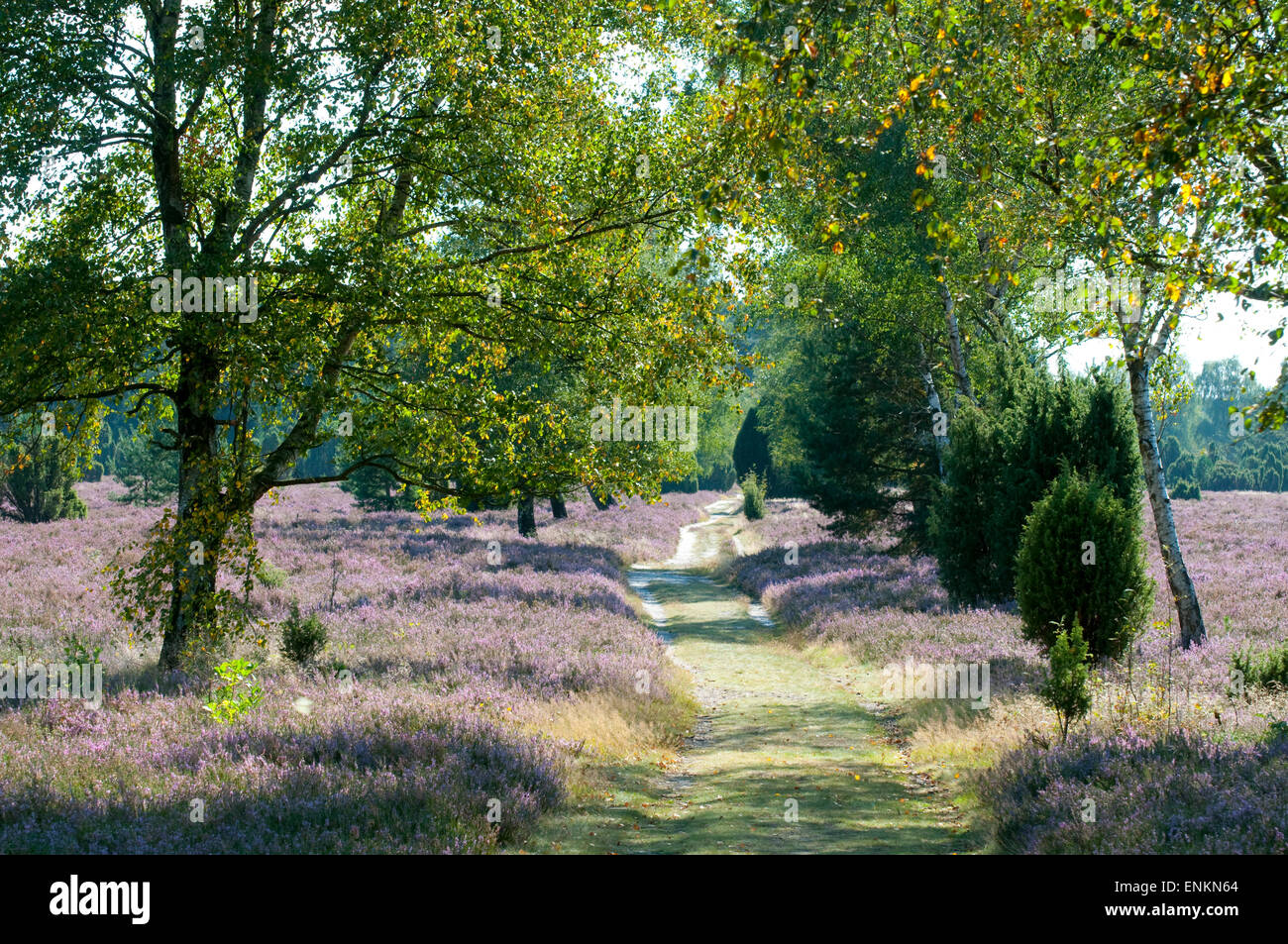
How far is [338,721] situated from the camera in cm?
862

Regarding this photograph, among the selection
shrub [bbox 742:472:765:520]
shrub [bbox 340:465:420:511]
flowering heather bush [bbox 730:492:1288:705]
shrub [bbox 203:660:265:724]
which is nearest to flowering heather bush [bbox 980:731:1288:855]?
flowering heather bush [bbox 730:492:1288:705]

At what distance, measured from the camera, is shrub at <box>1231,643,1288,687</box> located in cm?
1020

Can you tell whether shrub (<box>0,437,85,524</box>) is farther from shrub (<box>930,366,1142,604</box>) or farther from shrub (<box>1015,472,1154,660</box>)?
shrub (<box>1015,472,1154,660</box>)

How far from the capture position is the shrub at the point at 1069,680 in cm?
866

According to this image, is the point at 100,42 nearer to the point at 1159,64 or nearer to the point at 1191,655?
the point at 1159,64

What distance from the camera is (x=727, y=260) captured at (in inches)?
437

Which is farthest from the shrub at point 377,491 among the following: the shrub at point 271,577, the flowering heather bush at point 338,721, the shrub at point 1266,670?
the shrub at point 1266,670

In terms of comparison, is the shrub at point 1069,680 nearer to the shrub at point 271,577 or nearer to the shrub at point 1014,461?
the shrub at point 1014,461

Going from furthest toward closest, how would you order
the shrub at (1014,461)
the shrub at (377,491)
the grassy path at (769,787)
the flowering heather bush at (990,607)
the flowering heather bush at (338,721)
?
the shrub at (377,491)
the shrub at (1014,461)
the flowering heather bush at (990,607)
the grassy path at (769,787)
the flowering heather bush at (338,721)

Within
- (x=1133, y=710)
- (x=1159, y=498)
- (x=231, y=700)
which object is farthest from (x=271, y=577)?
(x=1159, y=498)

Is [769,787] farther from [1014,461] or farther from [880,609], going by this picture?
[880,609]

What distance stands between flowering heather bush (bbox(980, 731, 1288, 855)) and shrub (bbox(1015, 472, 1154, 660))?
185 inches

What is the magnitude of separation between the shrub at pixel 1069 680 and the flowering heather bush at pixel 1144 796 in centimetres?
Result: 68
